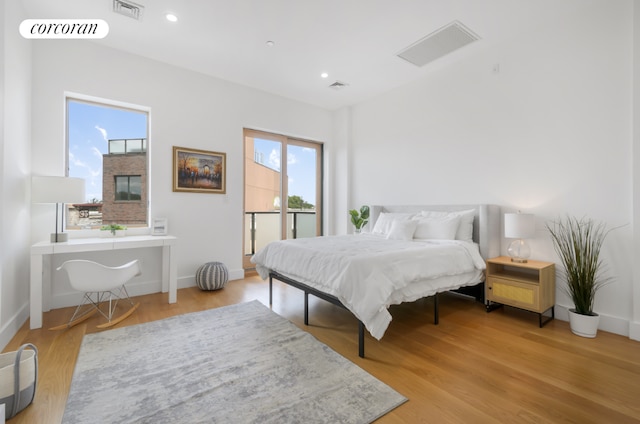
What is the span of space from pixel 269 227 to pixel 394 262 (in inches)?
133

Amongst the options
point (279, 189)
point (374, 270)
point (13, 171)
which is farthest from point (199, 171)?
point (374, 270)

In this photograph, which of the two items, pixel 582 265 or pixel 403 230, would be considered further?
pixel 403 230

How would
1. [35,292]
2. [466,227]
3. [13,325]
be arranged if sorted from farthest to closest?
[466,227] → [35,292] → [13,325]

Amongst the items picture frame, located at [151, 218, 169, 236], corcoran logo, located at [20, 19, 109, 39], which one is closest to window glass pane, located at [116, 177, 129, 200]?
picture frame, located at [151, 218, 169, 236]

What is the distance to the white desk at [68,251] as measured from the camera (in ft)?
8.61

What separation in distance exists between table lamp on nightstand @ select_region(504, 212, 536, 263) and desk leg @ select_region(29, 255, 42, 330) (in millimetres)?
4714

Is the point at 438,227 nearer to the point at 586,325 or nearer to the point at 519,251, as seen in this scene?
the point at 519,251

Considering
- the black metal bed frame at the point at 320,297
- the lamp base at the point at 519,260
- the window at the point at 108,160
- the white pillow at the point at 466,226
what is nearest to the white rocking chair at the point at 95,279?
the window at the point at 108,160

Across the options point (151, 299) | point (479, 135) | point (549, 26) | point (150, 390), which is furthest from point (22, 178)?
point (549, 26)

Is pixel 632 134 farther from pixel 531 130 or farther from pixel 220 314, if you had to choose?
pixel 220 314

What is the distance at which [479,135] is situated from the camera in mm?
3699

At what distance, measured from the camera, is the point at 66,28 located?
3113 millimetres

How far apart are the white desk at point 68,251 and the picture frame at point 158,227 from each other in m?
0.22

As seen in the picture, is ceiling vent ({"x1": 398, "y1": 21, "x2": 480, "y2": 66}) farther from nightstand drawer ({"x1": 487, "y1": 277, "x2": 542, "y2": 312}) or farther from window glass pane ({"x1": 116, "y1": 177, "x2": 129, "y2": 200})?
window glass pane ({"x1": 116, "y1": 177, "x2": 129, "y2": 200})
